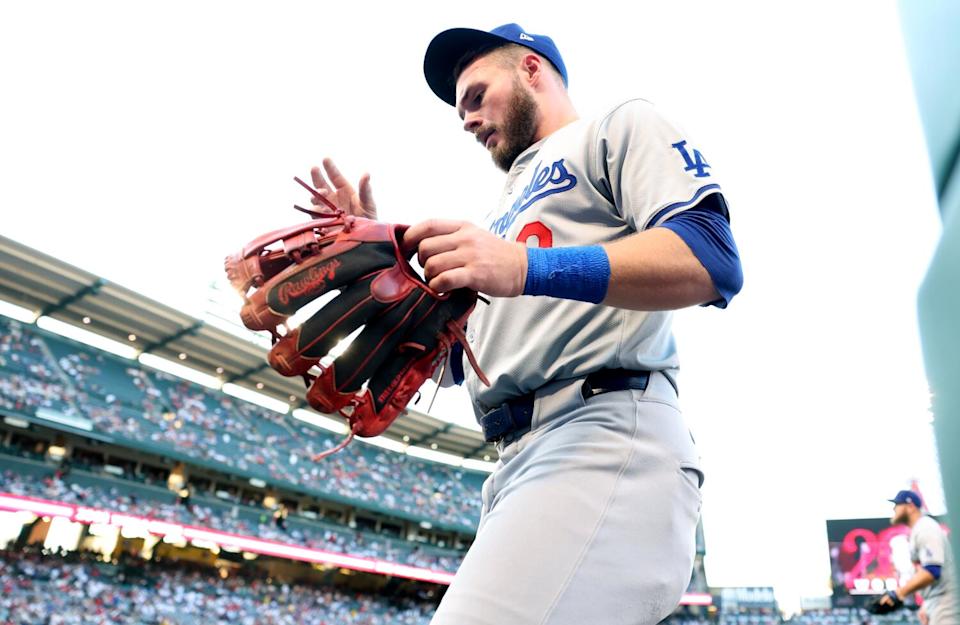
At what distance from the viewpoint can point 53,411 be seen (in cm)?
2030

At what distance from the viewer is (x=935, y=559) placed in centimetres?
451

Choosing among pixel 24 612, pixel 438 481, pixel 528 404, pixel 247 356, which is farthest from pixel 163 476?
pixel 528 404

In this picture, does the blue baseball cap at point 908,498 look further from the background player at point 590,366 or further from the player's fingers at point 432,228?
the player's fingers at point 432,228

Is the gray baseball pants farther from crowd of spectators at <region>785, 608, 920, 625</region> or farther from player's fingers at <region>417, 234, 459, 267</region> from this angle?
crowd of spectators at <region>785, 608, 920, 625</region>

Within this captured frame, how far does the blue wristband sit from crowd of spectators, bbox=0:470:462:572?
21.8m

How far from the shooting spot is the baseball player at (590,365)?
120 cm

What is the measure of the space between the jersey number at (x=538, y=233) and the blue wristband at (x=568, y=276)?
439 millimetres

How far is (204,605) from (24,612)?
5.62 m

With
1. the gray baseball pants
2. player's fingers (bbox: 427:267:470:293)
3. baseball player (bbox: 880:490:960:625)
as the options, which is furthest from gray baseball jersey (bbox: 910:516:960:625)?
player's fingers (bbox: 427:267:470:293)

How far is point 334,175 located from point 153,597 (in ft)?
68.0

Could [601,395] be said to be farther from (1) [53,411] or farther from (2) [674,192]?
(1) [53,411]

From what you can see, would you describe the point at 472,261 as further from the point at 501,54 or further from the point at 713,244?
the point at 501,54

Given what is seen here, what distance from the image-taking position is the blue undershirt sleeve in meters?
1.25

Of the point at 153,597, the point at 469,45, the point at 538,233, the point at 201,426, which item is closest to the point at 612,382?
the point at 538,233
